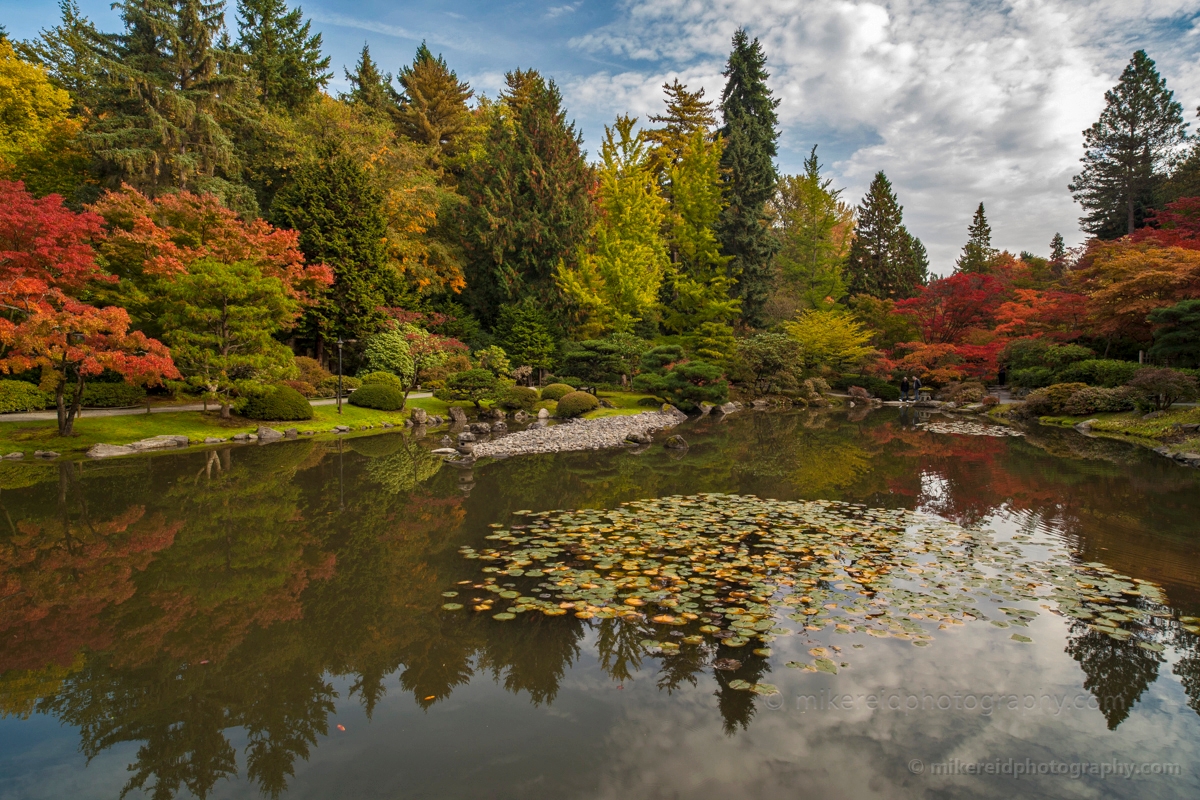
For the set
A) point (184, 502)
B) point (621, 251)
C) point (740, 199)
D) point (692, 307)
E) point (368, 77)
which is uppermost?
point (368, 77)

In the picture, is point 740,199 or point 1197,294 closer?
point 1197,294

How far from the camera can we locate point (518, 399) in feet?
69.9

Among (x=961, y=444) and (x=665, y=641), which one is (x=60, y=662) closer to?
(x=665, y=641)

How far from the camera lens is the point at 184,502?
28.6 ft

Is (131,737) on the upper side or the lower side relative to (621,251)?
lower

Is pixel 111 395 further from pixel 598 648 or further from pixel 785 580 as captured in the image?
pixel 785 580

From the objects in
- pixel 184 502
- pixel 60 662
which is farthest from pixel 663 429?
pixel 60 662

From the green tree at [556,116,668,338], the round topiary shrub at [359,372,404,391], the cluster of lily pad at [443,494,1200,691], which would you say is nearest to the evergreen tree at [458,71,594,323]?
the green tree at [556,116,668,338]

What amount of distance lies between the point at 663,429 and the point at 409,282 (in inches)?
612

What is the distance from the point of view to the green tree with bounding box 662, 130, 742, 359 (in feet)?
89.9

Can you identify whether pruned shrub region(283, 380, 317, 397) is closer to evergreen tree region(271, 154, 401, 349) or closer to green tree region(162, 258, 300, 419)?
green tree region(162, 258, 300, 419)

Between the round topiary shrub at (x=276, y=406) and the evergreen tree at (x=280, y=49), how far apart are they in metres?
18.5

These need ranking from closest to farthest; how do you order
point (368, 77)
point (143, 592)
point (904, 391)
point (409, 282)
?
point (143, 592), point (409, 282), point (904, 391), point (368, 77)

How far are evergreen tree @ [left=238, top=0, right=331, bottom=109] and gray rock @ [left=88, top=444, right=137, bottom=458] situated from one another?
22.1 m
